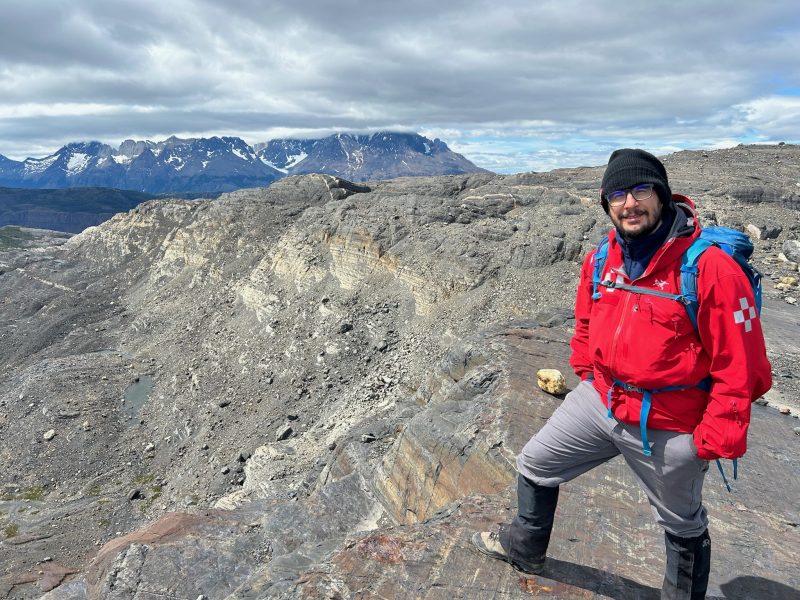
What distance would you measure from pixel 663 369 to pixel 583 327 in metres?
1.24

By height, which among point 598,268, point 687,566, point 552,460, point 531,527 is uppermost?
point 598,268

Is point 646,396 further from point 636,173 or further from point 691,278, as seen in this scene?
point 636,173

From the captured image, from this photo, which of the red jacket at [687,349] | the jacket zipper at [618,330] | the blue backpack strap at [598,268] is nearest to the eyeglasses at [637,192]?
the red jacket at [687,349]

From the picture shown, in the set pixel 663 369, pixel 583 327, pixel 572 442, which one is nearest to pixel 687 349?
pixel 663 369

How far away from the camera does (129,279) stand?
197ft

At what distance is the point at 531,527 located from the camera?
5.52m

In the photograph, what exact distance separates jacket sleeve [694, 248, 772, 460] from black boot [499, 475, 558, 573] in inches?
70.2

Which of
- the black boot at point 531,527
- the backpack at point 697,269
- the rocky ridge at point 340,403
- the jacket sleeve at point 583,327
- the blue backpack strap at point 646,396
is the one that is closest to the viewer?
the backpack at point 697,269

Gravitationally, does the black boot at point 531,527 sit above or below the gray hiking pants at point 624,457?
below

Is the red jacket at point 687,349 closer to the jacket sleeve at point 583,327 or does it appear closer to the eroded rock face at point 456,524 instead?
the jacket sleeve at point 583,327

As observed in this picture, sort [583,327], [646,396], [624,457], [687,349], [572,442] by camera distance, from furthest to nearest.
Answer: [583,327], [572,442], [624,457], [646,396], [687,349]

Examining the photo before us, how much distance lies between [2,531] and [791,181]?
4839cm

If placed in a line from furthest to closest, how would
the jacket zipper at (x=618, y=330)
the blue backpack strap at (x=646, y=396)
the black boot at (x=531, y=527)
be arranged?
the black boot at (x=531, y=527)
the jacket zipper at (x=618, y=330)
the blue backpack strap at (x=646, y=396)

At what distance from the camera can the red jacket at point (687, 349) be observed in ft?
13.1
